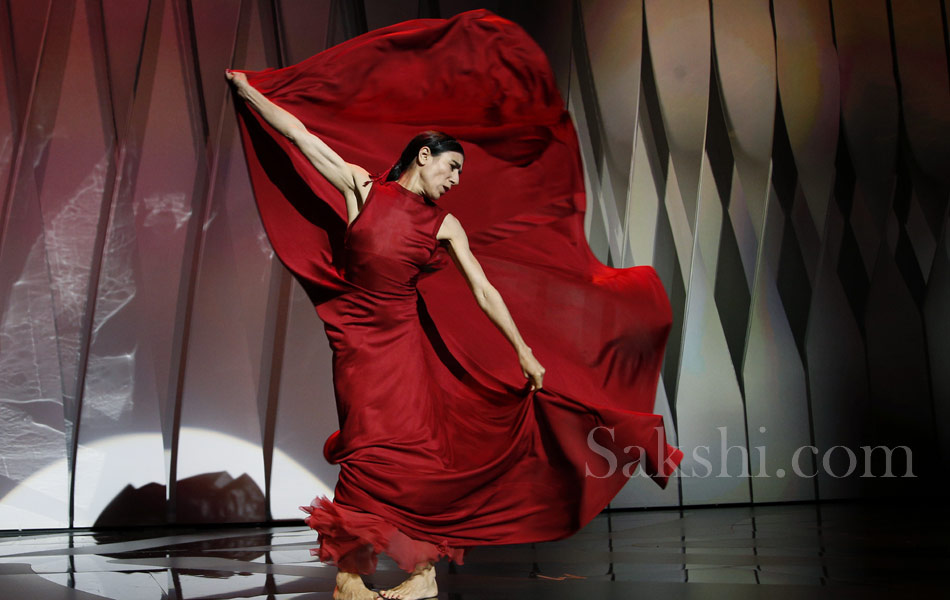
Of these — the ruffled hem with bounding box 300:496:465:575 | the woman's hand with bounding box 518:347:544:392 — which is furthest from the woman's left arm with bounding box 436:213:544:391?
the ruffled hem with bounding box 300:496:465:575

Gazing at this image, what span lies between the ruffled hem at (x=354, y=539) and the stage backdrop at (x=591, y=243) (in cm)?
350

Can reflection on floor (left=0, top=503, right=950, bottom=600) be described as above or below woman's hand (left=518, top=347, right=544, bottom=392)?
below

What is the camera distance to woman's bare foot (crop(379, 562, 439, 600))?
2389mm

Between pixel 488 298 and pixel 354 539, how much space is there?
2.93 ft

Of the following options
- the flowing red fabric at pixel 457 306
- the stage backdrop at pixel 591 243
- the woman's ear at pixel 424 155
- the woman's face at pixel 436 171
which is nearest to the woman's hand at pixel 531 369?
the flowing red fabric at pixel 457 306

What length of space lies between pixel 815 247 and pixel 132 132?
18.8 feet

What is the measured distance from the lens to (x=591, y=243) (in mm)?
6570

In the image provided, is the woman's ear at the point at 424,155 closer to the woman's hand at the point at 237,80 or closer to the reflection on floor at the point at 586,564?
the woman's hand at the point at 237,80

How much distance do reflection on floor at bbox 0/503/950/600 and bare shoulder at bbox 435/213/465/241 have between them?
1.18 meters

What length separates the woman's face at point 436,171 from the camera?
261cm

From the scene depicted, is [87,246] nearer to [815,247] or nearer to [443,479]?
[443,479]

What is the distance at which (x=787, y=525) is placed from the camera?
14.9 feet

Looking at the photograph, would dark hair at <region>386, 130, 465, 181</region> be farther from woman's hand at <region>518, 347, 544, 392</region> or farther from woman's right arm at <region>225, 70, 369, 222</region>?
woman's hand at <region>518, 347, 544, 392</region>

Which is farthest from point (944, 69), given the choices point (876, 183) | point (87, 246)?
point (87, 246)
